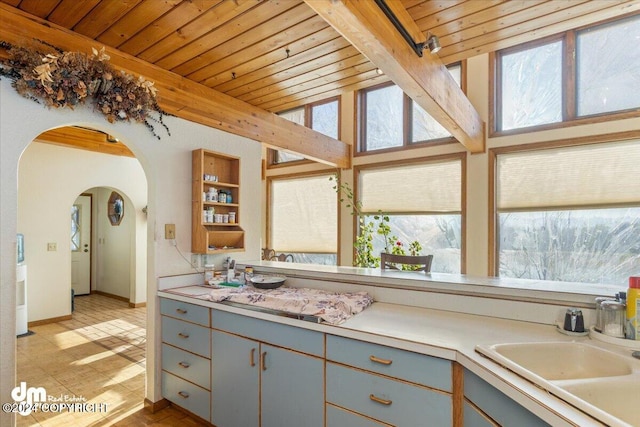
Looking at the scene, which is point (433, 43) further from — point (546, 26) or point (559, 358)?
point (559, 358)

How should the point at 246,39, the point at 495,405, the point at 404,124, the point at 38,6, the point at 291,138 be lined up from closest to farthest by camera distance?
the point at 495,405
the point at 38,6
the point at 246,39
the point at 291,138
the point at 404,124

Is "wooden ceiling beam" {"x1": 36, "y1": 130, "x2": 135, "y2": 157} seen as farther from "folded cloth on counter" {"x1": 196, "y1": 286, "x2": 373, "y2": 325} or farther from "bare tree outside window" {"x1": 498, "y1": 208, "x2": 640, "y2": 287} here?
"bare tree outside window" {"x1": 498, "y1": 208, "x2": 640, "y2": 287}

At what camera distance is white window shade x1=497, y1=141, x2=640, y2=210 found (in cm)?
325

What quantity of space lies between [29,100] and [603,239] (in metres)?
4.86

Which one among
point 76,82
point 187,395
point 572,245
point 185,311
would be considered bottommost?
point 187,395

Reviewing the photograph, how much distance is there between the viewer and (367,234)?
189 inches

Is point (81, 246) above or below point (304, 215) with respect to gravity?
below

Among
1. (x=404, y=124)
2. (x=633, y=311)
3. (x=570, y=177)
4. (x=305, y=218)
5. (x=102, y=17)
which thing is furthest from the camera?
(x=305, y=218)

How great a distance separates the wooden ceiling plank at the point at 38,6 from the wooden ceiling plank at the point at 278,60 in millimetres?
1102

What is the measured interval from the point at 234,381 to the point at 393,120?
12.8 ft

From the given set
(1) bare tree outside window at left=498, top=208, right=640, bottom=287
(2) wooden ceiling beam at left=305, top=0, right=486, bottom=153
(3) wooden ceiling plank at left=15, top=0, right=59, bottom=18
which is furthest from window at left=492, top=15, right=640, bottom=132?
(3) wooden ceiling plank at left=15, top=0, right=59, bottom=18

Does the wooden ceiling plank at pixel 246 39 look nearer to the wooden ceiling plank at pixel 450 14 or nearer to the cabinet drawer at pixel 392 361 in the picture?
the wooden ceiling plank at pixel 450 14

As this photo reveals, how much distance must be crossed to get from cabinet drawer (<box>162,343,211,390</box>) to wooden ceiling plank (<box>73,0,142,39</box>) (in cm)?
221

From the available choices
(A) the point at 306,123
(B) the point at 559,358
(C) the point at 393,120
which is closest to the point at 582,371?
(B) the point at 559,358
